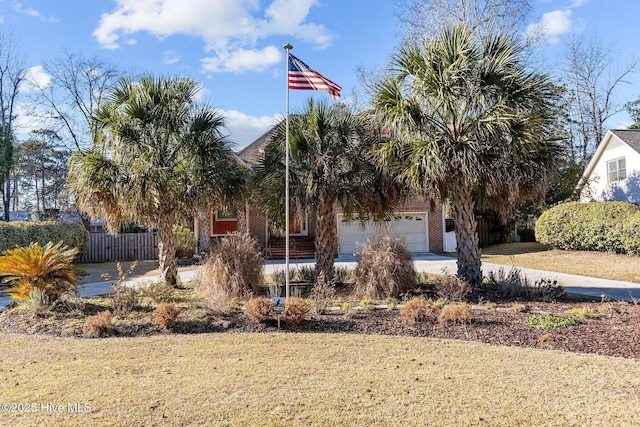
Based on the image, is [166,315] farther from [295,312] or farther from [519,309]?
[519,309]

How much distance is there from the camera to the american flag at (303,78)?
8953 mm

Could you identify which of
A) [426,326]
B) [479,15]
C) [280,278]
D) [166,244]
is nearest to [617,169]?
[479,15]

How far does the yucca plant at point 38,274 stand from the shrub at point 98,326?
1.79 meters

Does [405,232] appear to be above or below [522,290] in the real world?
above

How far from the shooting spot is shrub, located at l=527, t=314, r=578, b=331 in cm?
678

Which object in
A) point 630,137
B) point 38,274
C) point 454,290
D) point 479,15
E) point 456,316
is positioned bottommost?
point 456,316

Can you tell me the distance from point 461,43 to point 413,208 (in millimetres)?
14174

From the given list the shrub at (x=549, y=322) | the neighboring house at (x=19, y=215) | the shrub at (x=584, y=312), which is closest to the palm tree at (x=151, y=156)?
the shrub at (x=549, y=322)

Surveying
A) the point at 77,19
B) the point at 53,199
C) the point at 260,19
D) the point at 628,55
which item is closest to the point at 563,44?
the point at 628,55

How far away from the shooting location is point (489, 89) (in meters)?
9.02

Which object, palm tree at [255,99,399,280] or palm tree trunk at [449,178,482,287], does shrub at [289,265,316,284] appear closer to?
palm tree at [255,99,399,280]

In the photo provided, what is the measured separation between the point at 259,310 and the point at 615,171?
83.7ft

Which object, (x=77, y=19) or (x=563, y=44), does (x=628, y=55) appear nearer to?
(x=563, y=44)

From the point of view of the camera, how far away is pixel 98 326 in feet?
22.4
